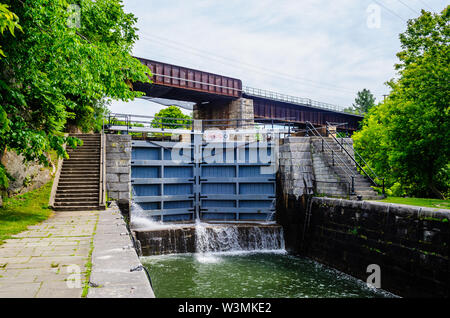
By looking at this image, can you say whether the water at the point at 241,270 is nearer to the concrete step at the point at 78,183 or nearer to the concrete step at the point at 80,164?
the concrete step at the point at 80,164

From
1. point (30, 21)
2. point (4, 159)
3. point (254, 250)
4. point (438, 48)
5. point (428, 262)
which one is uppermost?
point (438, 48)

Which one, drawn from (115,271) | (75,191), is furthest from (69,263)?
(75,191)

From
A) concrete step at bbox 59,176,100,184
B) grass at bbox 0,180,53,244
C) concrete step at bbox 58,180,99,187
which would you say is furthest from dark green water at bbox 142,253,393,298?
grass at bbox 0,180,53,244

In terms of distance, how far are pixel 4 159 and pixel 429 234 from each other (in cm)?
1177

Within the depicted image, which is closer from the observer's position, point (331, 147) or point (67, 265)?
point (67, 265)

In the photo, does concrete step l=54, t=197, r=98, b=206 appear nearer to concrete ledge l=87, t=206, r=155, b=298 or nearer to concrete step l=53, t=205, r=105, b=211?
concrete step l=53, t=205, r=105, b=211

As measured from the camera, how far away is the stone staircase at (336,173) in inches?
448

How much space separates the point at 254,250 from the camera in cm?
1248

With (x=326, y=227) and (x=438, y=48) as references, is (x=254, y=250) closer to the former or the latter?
(x=326, y=227)

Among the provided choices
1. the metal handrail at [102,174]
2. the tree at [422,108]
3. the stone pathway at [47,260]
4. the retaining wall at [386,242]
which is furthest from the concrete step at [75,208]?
the tree at [422,108]

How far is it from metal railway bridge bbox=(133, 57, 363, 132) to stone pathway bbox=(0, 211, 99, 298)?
56.0ft

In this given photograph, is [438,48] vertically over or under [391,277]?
over

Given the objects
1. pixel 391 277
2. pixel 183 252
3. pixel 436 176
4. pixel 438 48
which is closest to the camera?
pixel 391 277

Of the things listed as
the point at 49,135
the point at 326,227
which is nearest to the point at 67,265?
the point at 49,135
